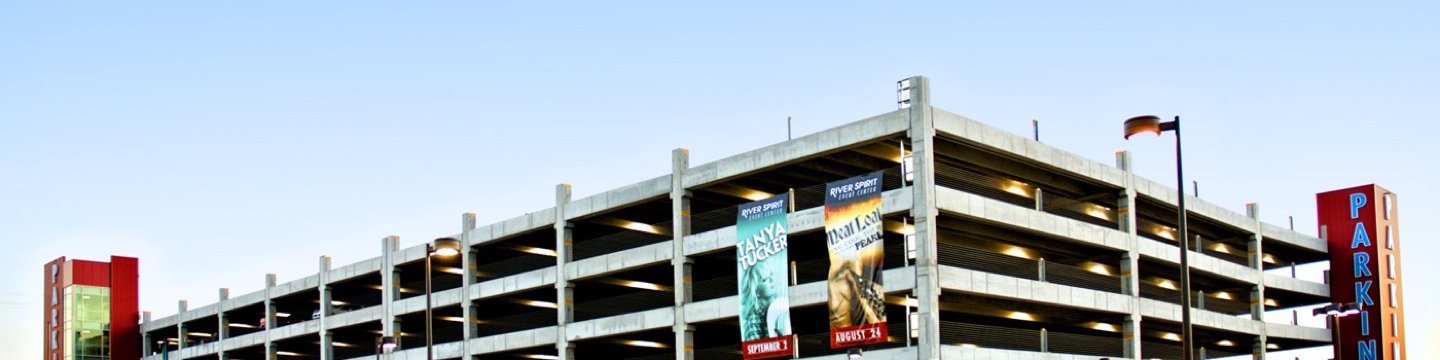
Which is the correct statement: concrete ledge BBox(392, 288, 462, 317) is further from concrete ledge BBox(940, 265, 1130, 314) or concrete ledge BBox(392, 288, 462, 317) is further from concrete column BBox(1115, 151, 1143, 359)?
concrete column BBox(1115, 151, 1143, 359)

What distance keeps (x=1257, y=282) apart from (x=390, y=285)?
1837 inches

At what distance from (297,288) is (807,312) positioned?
41715 mm

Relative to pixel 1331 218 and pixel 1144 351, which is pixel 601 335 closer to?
pixel 1144 351

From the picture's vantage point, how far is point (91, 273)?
118938 mm

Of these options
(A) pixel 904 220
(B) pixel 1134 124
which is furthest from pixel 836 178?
(B) pixel 1134 124

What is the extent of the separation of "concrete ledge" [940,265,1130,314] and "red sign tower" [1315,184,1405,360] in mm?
29087

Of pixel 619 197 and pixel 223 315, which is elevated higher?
pixel 619 197

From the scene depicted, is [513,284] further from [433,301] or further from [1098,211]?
[1098,211]

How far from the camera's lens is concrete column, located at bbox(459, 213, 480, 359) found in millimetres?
79938

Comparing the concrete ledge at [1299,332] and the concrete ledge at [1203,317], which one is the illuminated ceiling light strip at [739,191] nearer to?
the concrete ledge at [1203,317]

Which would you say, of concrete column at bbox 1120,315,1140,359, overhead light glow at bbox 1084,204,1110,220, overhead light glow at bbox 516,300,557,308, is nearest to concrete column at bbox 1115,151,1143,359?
concrete column at bbox 1120,315,1140,359

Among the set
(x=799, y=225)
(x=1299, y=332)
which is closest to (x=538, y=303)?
(x=799, y=225)

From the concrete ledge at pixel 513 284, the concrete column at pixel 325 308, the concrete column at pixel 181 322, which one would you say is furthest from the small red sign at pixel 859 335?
the concrete column at pixel 181 322

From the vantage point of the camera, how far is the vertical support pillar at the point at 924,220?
55.9 meters
